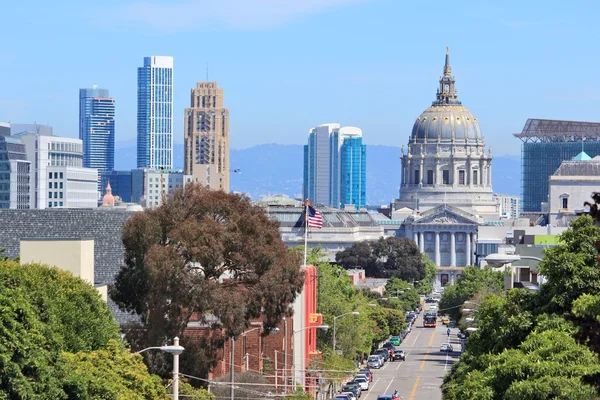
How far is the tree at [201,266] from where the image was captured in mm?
59094

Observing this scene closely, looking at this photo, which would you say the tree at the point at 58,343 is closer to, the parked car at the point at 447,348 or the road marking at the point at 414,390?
the road marking at the point at 414,390

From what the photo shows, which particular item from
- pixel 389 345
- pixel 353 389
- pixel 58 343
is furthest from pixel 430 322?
pixel 58 343

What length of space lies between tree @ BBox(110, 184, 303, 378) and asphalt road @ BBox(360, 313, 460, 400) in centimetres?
2880

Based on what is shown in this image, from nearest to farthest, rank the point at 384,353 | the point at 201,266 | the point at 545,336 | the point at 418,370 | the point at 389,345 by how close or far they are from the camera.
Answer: the point at 545,336 < the point at 201,266 < the point at 418,370 < the point at 384,353 < the point at 389,345

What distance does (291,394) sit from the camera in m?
70.8

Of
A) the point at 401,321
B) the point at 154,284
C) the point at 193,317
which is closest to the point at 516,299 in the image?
the point at 154,284

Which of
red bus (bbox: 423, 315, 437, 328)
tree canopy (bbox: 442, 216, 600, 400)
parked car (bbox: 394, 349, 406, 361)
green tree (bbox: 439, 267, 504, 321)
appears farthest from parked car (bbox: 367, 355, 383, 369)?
tree canopy (bbox: 442, 216, 600, 400)

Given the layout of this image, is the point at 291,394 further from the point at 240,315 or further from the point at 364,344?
the point at 364,344

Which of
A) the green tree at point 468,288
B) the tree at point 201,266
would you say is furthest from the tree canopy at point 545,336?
the green tree at point 468,288

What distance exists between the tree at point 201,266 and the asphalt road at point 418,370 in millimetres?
28799

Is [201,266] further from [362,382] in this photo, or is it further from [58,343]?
[362,382]

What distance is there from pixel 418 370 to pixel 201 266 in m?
52.9

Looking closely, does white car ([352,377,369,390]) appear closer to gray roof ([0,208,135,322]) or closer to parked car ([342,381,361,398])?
parked car ([342,381,361,398])

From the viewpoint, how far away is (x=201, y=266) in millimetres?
61562
